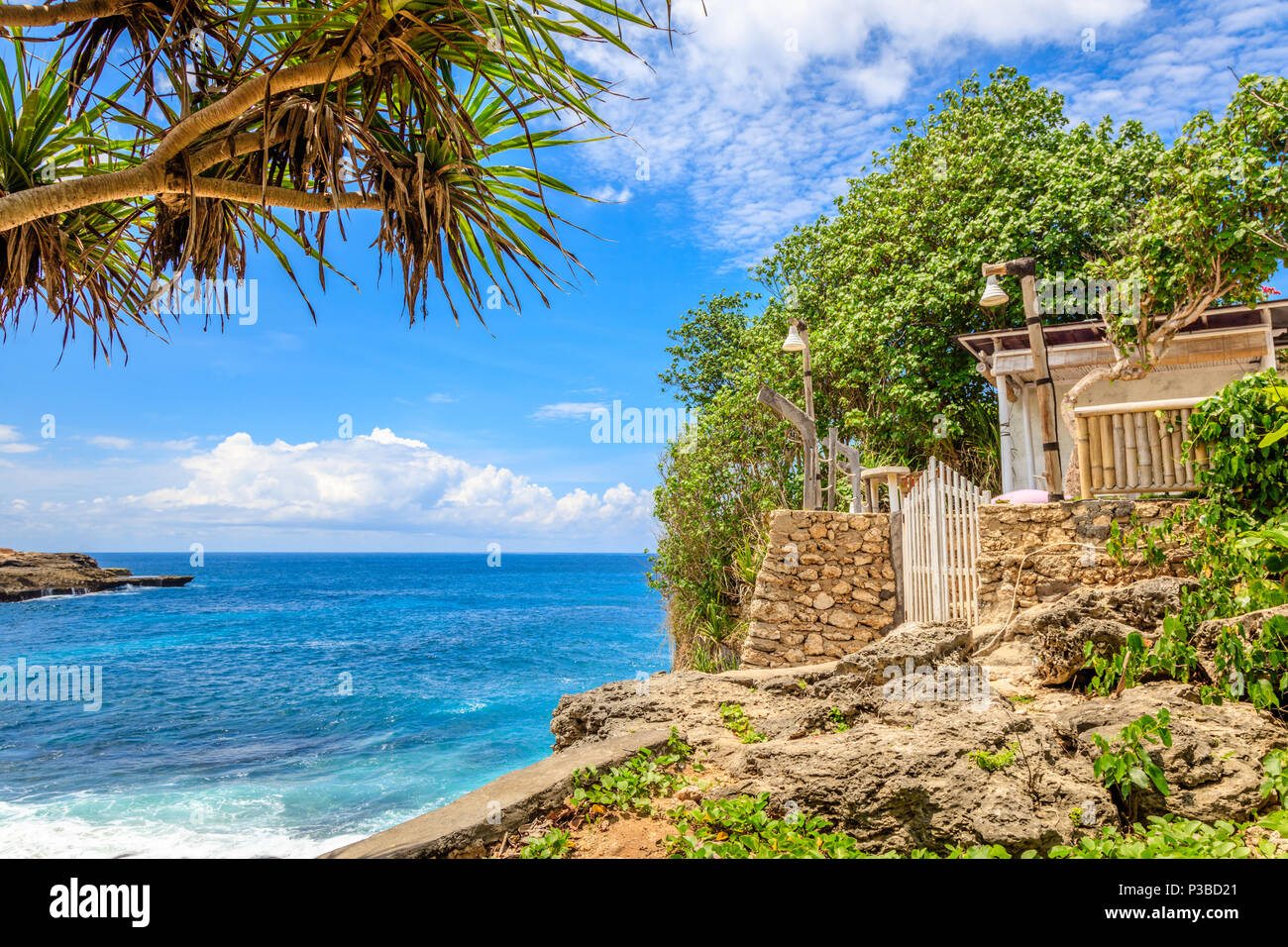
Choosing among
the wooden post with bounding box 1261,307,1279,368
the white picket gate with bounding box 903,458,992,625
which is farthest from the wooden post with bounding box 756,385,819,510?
the wooden post with bounding box 1261,307,1279,368

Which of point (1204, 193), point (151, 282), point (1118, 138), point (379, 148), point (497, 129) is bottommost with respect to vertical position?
point (151, 282)

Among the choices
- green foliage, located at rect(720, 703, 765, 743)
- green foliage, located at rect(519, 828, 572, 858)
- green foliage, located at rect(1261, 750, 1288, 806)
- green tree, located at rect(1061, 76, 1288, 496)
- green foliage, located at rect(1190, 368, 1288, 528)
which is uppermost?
green tree, located at rect(1061, 76, 1288, 496)

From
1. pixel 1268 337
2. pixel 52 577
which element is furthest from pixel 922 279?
pixel 52 577

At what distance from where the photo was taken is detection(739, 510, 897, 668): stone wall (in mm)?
8461

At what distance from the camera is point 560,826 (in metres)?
3.01

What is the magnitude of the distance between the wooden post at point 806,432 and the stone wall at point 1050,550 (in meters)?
2.79

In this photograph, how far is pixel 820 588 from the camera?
8586mm

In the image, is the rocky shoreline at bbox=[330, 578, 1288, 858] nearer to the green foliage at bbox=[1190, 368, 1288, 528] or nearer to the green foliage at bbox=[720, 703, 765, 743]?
the green foliage at bbox=[720, 703, 765, 743]

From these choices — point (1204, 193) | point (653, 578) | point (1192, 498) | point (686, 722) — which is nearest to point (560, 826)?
point (686, 722)

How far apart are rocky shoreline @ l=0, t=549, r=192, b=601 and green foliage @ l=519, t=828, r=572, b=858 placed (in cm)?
6688

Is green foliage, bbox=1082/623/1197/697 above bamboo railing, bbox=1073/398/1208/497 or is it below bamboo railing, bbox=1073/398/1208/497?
below
